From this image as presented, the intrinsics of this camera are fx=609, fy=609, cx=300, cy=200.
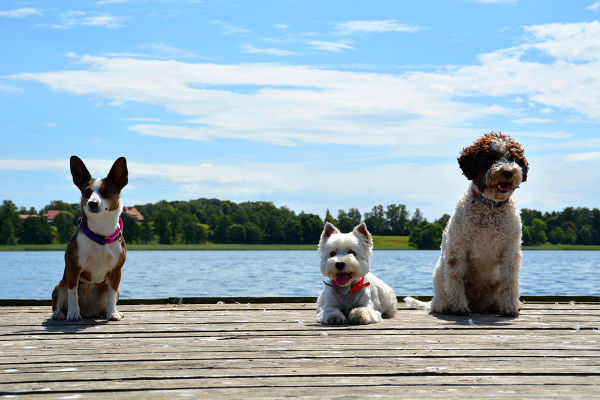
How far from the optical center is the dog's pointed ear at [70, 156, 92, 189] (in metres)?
5.45

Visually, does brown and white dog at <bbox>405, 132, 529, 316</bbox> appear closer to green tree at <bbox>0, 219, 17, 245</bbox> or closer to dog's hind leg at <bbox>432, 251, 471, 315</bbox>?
dog's hind leg at <bbox>432, 251, 471, 315</bbox>

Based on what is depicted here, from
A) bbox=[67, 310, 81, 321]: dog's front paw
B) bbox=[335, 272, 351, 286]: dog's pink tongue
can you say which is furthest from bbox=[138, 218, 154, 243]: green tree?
bbox=[335, 272, 351, 286]: dog's pink tongue

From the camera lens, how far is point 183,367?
149 inches

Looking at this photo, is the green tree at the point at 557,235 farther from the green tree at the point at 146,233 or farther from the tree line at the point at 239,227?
the green tree at the point at 146,233

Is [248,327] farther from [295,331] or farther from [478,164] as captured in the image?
[478,164]

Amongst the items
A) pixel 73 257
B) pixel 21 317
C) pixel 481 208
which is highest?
pixel 481 208

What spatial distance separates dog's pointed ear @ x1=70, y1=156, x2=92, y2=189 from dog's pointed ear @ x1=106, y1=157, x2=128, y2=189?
0.22 metres

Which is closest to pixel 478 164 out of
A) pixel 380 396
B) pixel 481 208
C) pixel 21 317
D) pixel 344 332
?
pixel 481 208

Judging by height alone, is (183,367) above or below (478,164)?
below

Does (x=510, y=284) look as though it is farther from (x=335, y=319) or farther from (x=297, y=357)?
(x=297, y=357)

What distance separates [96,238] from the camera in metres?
5.45

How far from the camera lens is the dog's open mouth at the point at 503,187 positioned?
561 centimetres

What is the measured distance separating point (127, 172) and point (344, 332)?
7.85ft

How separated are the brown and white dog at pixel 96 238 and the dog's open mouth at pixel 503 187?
3417 millimetres
